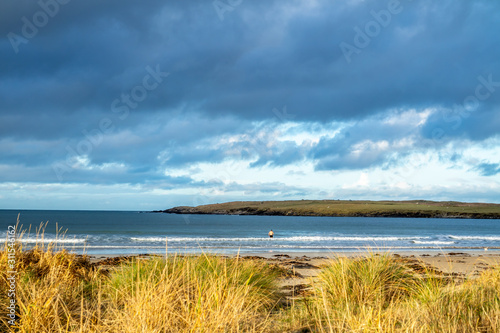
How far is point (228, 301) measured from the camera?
465 centimetres

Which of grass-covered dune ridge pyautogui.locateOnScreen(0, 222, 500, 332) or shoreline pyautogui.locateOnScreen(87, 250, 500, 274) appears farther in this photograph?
shoreline pyautogui.locateOnScreen(87, 250, 500, 274)

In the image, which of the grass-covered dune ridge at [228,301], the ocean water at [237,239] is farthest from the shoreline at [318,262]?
the grass-covered dune ridge at [228,301]

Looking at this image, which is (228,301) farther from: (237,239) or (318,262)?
(237,239)

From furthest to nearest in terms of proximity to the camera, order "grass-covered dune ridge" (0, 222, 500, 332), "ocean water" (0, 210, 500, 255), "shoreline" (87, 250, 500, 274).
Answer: "ocean water" (0, 210, 500, 255) < "shoreline" (87, 250, 500, 274) < "grass-covered dune ridge" (0, 222, 500, 332)

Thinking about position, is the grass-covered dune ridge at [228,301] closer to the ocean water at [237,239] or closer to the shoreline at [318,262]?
the ocean water at [237,239]

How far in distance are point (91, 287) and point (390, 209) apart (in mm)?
137363

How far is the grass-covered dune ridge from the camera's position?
4.54 m

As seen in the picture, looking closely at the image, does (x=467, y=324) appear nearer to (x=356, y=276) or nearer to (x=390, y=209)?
(x=356, y=276)

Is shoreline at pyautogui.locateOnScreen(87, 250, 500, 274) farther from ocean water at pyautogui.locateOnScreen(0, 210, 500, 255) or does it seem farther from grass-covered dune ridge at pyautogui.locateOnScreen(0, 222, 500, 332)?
grass-covered dune ridge at pyautogui.locateOnScreen(0, 222, 500, 332)

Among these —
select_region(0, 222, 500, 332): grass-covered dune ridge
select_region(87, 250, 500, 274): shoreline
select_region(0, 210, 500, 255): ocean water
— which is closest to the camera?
select_region(0, 222, 500, 332): grass-covered dune ridge

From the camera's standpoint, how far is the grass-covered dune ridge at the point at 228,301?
179 inches

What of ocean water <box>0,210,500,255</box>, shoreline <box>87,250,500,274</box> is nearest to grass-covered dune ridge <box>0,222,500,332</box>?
ocean water <box>0,210,500,255</box>

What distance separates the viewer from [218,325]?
4.21 m

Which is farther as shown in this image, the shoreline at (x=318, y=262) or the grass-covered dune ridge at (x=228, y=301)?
the shoreline at (x=318, y=262)
